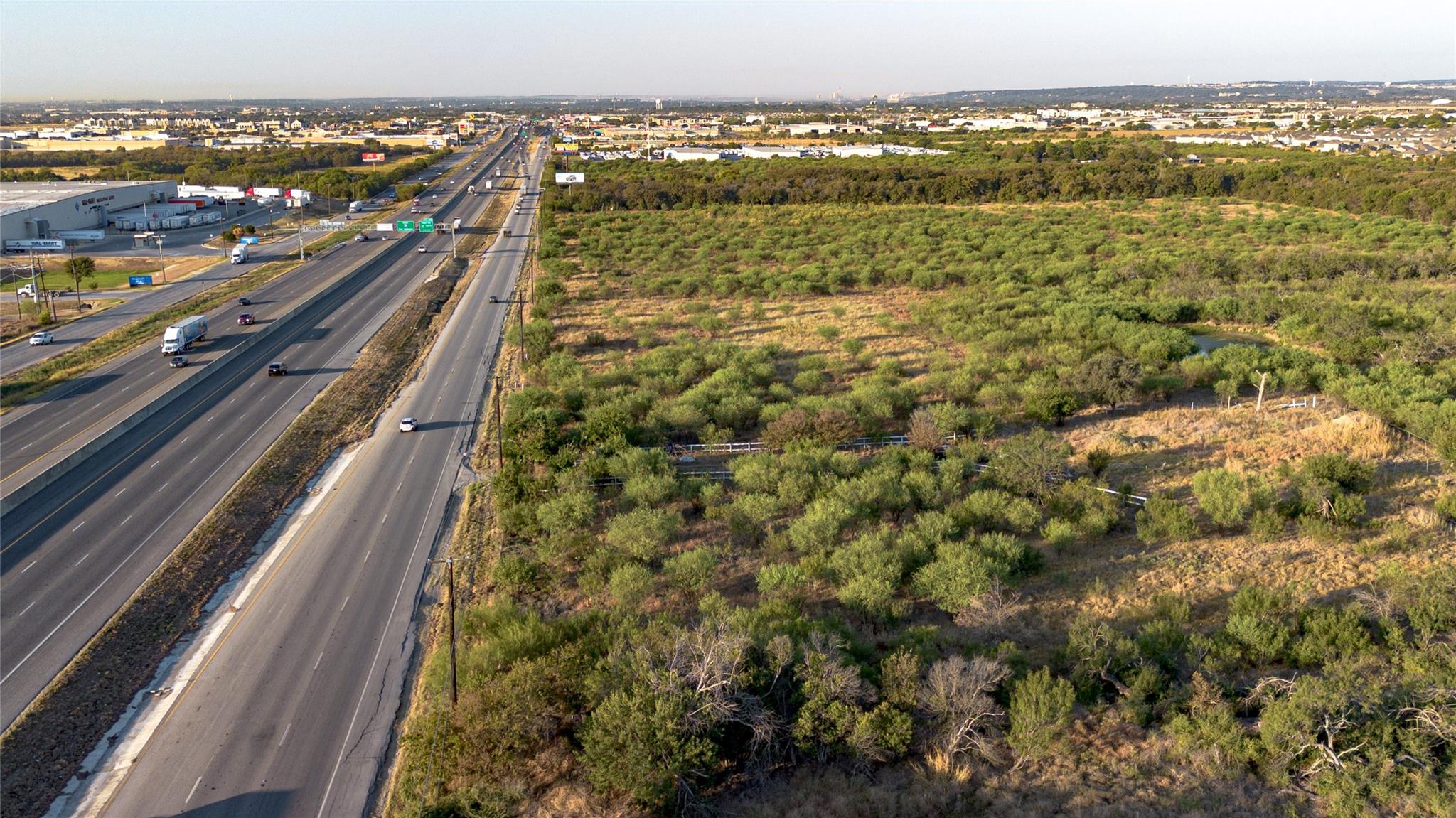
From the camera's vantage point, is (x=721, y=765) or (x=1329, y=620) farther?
(x=1329, y=620)

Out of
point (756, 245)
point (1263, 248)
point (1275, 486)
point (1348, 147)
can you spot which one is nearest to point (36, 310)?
point (756, 245)

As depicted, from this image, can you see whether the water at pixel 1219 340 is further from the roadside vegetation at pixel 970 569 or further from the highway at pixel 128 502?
the highway at pixel 128 502

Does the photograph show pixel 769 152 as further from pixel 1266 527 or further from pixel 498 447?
pixel 1266 527

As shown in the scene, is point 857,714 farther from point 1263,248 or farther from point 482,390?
point 1263,248

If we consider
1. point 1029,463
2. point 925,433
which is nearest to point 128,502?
point 925,433

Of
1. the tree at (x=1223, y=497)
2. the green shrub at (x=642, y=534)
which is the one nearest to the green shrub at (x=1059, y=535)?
the tree at (x=1223, y=497)

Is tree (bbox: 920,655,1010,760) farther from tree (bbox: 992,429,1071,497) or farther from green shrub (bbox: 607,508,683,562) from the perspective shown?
tree (bbox: 992,429,1071,497)
